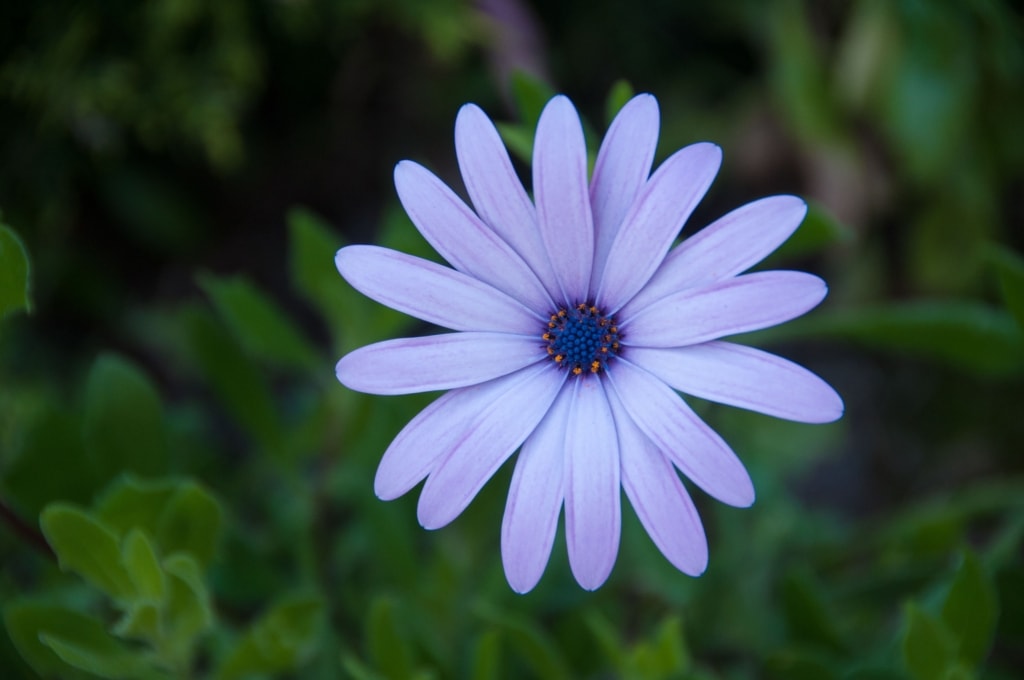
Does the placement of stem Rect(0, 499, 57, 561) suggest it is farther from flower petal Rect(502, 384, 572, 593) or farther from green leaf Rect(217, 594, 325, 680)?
flower petal Rect(502, 384, 572, 593)

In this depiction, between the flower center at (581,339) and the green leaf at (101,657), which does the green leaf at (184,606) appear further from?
the flower center at (581,339)

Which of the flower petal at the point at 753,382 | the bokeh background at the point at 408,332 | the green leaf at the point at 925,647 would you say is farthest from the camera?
the bokeh background at the point at 408,332

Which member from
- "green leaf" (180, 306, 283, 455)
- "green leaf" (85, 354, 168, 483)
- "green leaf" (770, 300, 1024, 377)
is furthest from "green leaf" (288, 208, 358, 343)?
"green leaf" (770, 300, 1024, 377)

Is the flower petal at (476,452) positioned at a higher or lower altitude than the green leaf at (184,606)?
higher

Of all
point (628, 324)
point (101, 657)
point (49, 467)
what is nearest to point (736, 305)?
point (628, 324)

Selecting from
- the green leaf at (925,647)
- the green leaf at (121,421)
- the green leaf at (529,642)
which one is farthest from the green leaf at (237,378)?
the green leaf at (925,647)

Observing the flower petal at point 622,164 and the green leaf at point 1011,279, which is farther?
the green leaf at point 1011,279

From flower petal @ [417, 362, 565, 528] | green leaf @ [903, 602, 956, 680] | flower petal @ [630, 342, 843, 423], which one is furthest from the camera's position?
green leaf @ [903, 602, 956, 680]

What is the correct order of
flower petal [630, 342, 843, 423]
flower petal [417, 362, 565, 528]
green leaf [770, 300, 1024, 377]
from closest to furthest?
flower petal [630, 342, 843, 423], flower petal [417, 362, 565, 528], green leaf [770, 300, 1024, 377]
